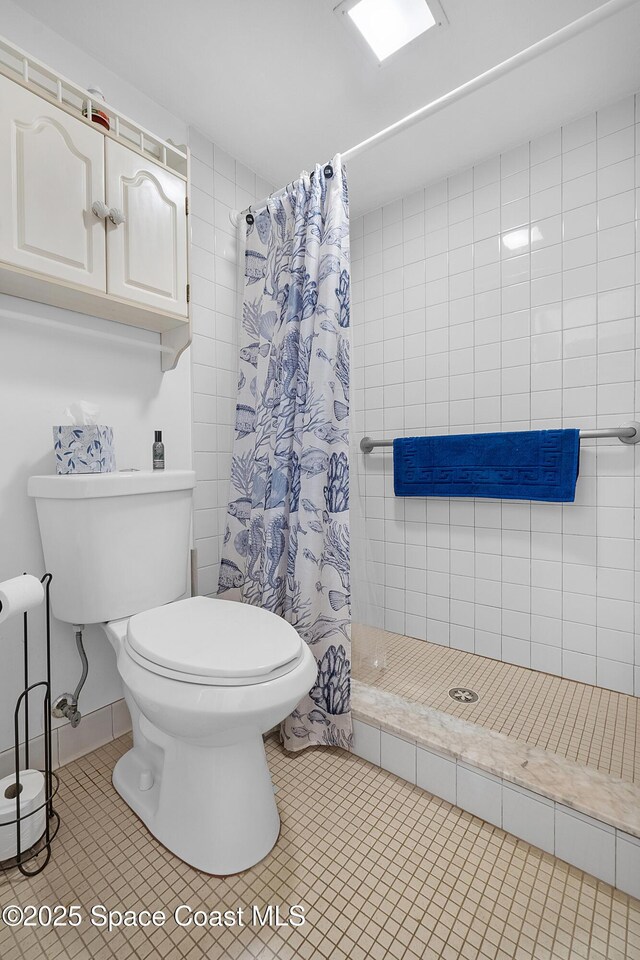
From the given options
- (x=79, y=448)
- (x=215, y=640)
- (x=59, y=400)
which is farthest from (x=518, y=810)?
(x=59, y=400)

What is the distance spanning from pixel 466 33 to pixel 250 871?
226 centimetres

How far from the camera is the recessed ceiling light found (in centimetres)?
126

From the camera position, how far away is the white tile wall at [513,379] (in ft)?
5.32

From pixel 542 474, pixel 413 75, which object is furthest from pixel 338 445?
pixel 413 75

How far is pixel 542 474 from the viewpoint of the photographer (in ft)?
5.58

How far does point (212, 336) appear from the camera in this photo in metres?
1.81

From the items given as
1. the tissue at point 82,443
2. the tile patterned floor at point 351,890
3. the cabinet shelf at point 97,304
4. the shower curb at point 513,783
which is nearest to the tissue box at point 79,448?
the tissue at point 82,443

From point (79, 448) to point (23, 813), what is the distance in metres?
0.86

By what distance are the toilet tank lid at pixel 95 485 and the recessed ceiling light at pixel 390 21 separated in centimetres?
139

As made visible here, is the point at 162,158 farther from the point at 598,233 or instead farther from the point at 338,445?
the point at 598,233

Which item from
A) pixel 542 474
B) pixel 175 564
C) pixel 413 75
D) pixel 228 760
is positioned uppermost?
pixel 413 75

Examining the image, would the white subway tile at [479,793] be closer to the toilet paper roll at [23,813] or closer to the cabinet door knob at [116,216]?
the toilet paper roll at [23,813]

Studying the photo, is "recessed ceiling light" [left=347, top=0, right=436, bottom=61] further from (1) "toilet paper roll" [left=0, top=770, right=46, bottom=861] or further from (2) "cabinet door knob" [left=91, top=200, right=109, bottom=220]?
(1) "toilet paper roll" [left=0, top=770, right=46, bottom=861]

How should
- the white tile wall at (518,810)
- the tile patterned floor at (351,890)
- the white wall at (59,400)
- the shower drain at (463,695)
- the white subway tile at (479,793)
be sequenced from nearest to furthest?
the tile patterned floor at (351,890), the white tile wall at (518,810), the white subway tile at (479,793), the white wall at (59,400), the shower drain at (463,695)
